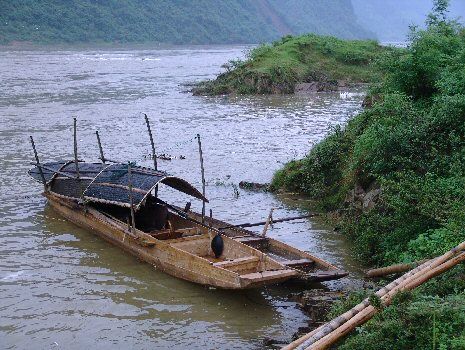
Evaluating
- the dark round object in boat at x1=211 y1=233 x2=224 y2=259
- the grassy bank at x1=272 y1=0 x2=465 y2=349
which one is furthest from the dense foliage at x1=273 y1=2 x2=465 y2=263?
the dark round object in boat at x1=211 y1=233 x2=224 y2=259

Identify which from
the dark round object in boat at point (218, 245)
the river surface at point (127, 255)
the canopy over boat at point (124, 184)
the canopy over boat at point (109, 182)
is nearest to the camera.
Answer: the river surface at point (127, 255)

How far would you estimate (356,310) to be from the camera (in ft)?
20.5

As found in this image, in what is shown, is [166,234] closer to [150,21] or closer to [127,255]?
[127,255]

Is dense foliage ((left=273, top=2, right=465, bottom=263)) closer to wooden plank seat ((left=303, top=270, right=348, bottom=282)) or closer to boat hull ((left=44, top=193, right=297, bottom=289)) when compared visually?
wooden plank seat ((left=303, top=270, right=348, bottom=282))

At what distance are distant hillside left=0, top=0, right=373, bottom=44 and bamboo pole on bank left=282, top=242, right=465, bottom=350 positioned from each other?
6531cm

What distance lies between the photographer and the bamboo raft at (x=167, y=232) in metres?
9.21

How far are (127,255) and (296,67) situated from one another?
27762mm

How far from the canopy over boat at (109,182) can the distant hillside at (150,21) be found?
2229 inches

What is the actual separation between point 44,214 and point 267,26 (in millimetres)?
103537

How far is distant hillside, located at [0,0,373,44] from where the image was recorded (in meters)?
70.4

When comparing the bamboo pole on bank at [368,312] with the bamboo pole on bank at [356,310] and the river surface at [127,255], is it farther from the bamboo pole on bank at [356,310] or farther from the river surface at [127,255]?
the river surface at [127,255]

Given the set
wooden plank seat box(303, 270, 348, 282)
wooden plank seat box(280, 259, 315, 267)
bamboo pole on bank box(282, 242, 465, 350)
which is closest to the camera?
bamboo pole on bank box(282, 242, 465, 350)

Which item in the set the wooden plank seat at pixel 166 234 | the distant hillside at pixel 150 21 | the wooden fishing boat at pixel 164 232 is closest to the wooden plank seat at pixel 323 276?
the wooden fishing boat at pixel 164 232

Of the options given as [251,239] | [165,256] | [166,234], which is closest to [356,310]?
[251,239]
